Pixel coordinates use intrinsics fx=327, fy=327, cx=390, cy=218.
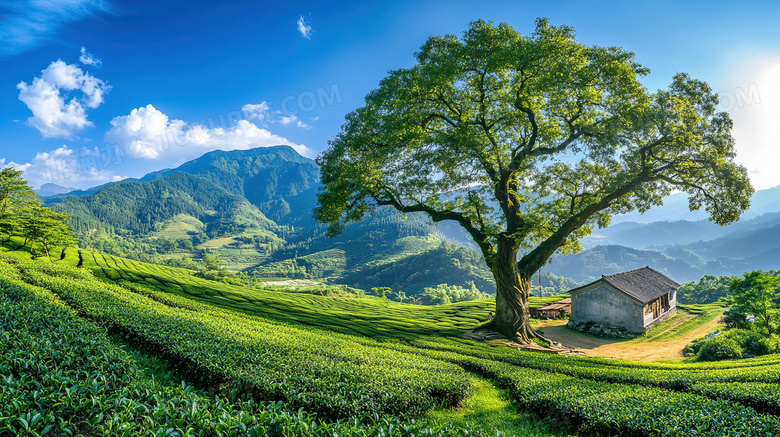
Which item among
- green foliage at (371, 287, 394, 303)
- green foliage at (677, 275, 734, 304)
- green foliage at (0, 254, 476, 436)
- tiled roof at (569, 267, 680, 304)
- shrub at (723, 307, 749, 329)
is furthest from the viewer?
green foliage at (371, 287, 394, 303)

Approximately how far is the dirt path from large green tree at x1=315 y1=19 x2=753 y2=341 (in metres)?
8.30

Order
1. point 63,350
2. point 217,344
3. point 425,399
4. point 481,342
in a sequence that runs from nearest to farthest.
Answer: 1. point 63,350
2. point 425,399
3. point 217,344
4. point 481,342

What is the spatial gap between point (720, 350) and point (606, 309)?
13.0 m

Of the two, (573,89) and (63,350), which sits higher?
(573,89)

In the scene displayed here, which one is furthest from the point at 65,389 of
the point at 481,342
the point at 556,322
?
the point at 556,322

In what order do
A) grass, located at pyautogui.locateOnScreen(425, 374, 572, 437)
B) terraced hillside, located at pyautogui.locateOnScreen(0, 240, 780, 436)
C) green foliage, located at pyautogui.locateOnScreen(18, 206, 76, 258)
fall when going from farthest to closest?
green foliage, located at pyautogui.locateOnScreen(18, 206, 76, 258), grass, located at pyautogui.locateOnScreen(425, 374, 572, 437), terraced hillside, located at pyautogui.locateOnScreen(0, 240, 780, 436)

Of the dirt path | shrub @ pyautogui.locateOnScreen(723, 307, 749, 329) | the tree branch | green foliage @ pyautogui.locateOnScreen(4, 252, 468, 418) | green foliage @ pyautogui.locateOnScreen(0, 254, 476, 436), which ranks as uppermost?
the tree branch

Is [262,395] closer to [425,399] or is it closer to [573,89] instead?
[425,399]

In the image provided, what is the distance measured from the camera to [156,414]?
4.00 meters

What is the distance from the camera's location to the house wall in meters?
Answer: 29.2

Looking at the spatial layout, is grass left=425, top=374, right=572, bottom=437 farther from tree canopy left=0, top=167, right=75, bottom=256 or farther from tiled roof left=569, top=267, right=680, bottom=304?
tree canopy left=0, top=167, right=75, bottom=256

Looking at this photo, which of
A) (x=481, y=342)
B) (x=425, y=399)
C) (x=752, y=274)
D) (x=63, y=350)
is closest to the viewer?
(x=63, y=350)

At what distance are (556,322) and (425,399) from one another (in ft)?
110

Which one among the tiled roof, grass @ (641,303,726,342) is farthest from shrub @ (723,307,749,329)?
the tiled roof
